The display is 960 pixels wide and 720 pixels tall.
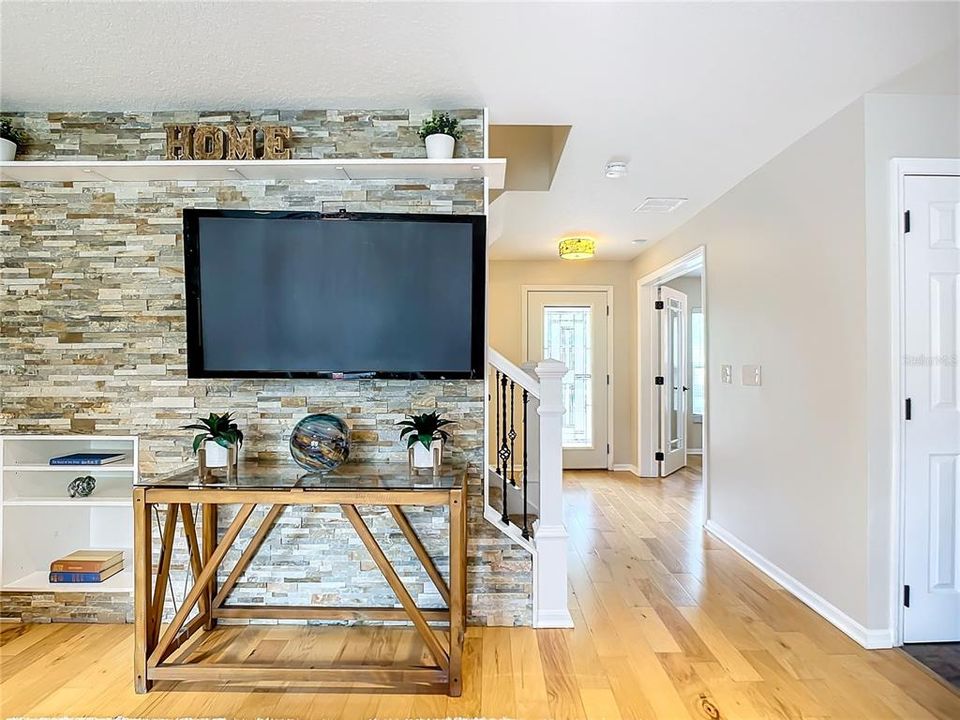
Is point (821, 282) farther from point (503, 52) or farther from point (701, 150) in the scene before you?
point (503, 52)

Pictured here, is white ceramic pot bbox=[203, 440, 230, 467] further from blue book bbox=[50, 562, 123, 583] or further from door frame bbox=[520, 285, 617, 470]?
door frame bbox=[520, 285, 617, 470]

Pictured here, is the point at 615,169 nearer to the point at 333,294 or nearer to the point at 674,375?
the point at 333,294

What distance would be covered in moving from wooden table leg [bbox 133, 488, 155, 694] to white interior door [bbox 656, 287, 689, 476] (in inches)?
204

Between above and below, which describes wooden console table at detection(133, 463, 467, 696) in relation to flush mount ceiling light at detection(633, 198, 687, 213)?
below

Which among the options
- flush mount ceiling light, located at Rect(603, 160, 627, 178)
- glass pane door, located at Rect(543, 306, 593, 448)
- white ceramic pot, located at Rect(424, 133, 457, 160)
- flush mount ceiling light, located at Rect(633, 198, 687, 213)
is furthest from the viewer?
glass pane door, located at Rect(543, 306, 593, 448)

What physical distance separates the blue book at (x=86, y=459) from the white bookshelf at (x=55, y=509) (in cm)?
3

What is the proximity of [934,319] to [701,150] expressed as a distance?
1.38 metres

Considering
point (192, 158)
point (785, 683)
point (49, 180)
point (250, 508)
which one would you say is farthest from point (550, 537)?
point (49, 180)

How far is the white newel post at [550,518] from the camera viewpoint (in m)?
2.74

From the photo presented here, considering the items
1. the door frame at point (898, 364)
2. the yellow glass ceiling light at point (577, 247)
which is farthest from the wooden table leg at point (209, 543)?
the yellow glass ceiling light at point (577, 247)

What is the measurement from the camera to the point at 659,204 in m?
4.30

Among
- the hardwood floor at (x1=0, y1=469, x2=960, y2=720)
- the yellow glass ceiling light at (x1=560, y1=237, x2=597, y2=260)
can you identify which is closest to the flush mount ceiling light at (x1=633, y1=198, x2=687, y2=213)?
the yellow glass ceiling light at (x1=560, y1=237, x2=597, y2=260)

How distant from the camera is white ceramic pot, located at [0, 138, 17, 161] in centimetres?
263

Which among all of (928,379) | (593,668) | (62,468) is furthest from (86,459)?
(928,379)
